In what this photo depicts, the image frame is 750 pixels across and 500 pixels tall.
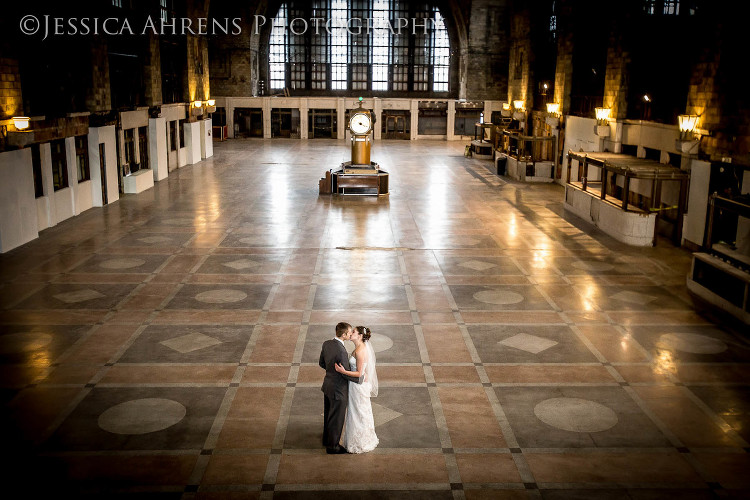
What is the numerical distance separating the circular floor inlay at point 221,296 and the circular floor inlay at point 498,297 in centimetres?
433

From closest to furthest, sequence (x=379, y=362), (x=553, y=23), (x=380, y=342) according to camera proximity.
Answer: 1. (x=379, y=362)
2. (x=380, y=342)
3. (x=553, y=23)

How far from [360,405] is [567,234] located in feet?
39.5

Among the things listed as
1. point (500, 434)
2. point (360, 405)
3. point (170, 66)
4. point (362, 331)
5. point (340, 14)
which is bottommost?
point (500, 434)

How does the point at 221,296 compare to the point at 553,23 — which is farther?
the point at 553,23

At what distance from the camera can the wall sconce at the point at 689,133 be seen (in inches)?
624

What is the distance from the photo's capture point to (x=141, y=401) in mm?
8195

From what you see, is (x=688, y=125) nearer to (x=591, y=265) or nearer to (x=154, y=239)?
(x=591, y=265)

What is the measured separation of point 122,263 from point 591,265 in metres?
10.0

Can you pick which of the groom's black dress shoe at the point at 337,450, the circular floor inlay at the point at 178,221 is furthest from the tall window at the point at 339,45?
the groom's black dress shoe at the point at 337,450

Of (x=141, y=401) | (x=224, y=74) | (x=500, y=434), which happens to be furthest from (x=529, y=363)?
(x=224, y=74)

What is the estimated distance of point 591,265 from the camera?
576 inches

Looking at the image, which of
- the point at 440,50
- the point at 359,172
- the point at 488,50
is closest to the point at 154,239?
the point at 359,172

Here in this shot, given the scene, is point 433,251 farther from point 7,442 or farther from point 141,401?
point 7,442

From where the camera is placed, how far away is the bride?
6797 mm
